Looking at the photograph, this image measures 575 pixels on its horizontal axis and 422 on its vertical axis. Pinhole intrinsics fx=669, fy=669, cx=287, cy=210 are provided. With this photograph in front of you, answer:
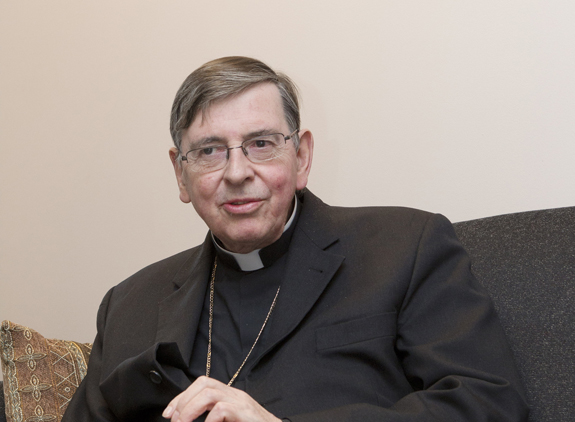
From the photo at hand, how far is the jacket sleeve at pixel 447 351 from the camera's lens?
1.48 m

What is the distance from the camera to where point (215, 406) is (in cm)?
139

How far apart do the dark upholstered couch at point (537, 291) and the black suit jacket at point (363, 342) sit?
130 mm

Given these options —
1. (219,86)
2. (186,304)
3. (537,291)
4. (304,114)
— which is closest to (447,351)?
(537,291)

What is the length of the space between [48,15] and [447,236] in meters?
2.24

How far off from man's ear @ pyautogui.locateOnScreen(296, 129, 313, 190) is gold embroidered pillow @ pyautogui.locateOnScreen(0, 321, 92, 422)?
2.91ft

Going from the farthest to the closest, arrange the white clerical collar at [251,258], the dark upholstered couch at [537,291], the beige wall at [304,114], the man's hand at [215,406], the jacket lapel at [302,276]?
the beige wall at [304,114] → the white clerical collar at [251,258] → the jacket lapel at [302,276] → the dark upholstered couch at [537,291] → the man's hand at [215,406]

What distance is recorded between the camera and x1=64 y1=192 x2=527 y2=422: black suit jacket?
1531mm

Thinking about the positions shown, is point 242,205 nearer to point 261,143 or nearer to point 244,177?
point 244,177

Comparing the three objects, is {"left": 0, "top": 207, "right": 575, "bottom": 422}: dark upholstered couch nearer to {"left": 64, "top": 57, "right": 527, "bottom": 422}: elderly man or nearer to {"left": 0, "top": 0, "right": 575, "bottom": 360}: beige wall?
{"left": 64, "top": 57, "right": 527, "bottom": 422}: elderly man

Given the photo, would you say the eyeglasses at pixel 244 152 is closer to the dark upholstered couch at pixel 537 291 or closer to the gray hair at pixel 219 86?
the gray hair at pixel 219 86

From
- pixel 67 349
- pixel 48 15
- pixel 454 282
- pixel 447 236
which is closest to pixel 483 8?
pixel 447 236

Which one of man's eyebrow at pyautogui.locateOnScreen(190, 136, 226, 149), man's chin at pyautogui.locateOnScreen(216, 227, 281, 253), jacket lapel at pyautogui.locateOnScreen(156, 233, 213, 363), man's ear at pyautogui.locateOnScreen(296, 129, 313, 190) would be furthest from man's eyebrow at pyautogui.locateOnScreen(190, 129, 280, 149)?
jacket lapel at pyautogui.locateOnScreen(156, 233, 213, 363)

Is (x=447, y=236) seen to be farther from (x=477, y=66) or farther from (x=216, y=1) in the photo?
(x=216, y=1)

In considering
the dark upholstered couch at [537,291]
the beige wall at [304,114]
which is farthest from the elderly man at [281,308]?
the beige wall at [304,114]
